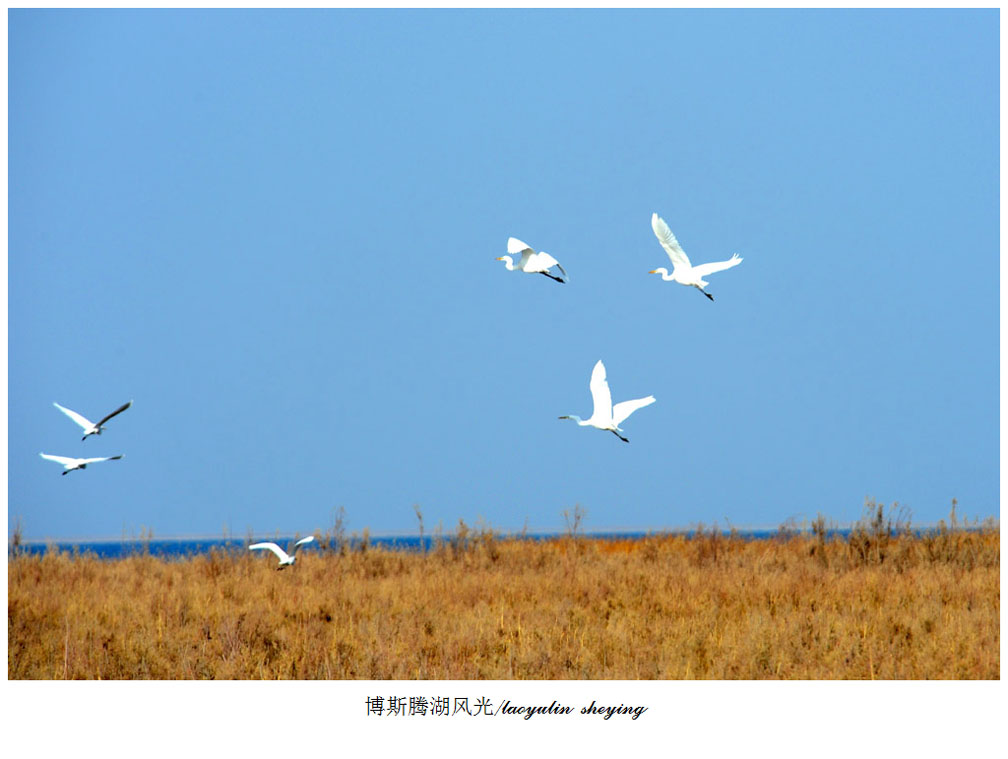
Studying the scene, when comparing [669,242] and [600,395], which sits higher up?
[669,242]

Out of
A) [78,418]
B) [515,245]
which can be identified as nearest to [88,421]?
[78,418]

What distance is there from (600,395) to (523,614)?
1992 millimetres

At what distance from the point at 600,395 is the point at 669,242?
1.44m

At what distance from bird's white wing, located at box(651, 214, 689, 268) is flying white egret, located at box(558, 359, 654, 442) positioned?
115 centimetres

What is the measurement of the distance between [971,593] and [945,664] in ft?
8.92

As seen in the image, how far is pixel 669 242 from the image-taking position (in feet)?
30.6

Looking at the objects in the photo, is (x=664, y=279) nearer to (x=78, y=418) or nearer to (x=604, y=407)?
(x=604, y=407)

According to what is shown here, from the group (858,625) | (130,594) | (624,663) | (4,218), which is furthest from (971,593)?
(4,218)

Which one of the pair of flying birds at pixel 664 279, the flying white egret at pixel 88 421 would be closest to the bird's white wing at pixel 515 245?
the pair of flying birds at pixel 664 279

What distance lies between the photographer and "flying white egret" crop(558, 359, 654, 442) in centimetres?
948

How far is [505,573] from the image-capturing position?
11.7 meters

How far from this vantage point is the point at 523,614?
8969 mm

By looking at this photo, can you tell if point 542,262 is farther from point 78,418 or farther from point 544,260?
point 78,418

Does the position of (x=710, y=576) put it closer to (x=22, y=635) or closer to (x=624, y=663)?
(x=624, y=663)
